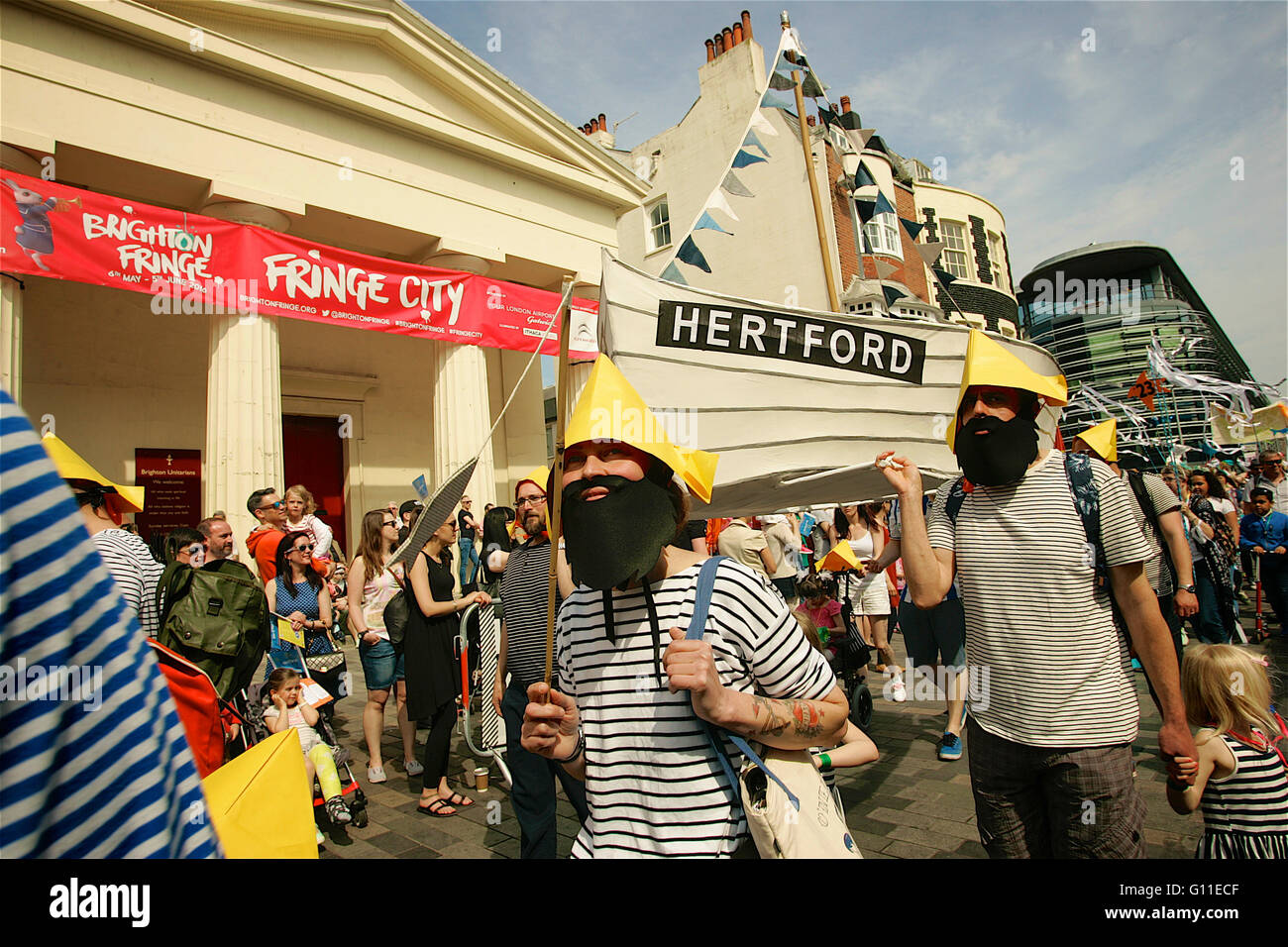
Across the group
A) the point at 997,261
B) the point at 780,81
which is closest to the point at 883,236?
the point at 997,261

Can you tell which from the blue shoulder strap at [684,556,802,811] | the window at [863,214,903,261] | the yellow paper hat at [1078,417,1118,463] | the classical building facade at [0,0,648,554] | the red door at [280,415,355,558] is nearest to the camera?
the blue shoulder strap at [684,556,802,811]

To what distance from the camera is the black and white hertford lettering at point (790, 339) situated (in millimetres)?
4195

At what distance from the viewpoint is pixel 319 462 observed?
1631 cm

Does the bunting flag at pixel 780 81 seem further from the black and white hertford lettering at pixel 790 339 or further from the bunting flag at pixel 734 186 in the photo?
the black and white hertford lettering at pixel 790 339

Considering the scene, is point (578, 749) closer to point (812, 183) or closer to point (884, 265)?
point (812, 183)

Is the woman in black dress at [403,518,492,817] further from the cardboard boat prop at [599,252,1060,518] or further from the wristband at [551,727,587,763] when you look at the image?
the wristband at [551,727,587,763]

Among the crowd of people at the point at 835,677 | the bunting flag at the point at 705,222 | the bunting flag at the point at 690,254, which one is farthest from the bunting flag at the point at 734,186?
the crowd of people at the point at 835,677

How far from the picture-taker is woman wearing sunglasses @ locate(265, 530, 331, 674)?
5.66m

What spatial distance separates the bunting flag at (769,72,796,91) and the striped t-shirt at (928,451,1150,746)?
205 inches

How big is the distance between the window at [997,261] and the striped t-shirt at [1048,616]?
1392 inches

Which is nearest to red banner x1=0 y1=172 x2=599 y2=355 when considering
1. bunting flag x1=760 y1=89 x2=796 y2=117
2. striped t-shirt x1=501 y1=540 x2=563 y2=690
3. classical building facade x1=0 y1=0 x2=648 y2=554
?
classical building facade x1=0 y1=0 x2=648 y2=554

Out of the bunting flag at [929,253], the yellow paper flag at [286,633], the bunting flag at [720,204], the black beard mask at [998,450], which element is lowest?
the yellow paper flag at [286,633]

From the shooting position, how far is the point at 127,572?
3354mm

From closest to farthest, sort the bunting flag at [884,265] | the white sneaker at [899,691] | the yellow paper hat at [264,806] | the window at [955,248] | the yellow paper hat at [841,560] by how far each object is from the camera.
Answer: the yellow paper hat at [264,806], the yellow paper hat at [841,560], the white sneaker at [899,691], the bunting flag at [884,265], the window at [955,248]
